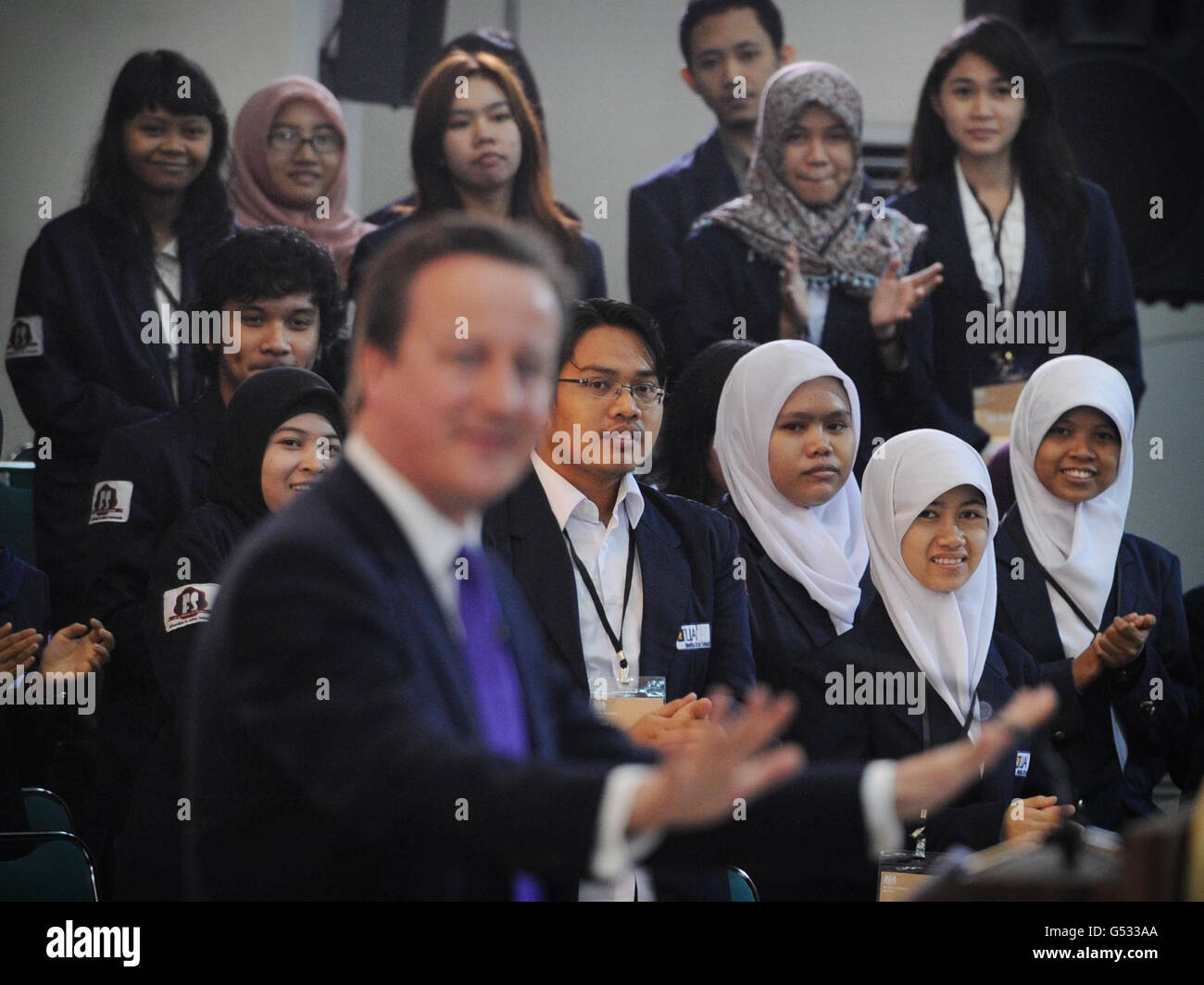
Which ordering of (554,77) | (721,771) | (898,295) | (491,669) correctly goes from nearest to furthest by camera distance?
1. (721,771)
2. (491,669)
3. (898,295)
4. (554,77)

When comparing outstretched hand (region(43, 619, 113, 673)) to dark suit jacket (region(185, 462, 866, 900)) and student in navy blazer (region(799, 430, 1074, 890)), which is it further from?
dark suit jacket (region(185, 462, 866, 900))

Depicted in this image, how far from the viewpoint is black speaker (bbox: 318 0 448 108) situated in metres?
4.46

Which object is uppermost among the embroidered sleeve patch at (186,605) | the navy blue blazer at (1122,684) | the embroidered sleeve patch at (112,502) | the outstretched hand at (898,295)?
the outstretched hand at (898,295)

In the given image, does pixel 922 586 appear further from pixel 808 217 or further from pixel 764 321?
pixel 808 217

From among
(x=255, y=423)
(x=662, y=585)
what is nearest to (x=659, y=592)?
(x=662, y=585)

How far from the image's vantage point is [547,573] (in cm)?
287

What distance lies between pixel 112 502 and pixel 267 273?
2.02ft

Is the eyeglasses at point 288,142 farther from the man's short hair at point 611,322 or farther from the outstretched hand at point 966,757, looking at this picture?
the outstretched hand at point 966,757

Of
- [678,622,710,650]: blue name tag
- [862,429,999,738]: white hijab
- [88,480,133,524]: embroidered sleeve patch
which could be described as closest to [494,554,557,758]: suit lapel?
[678,622,710,650]: blue name tag

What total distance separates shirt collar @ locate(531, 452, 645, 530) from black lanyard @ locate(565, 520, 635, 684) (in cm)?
4

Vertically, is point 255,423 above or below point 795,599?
above

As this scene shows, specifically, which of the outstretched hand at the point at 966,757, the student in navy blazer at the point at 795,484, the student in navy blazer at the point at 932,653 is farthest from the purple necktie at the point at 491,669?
the student in navy blazer at the point at 795,484

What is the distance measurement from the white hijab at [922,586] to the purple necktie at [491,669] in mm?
1782

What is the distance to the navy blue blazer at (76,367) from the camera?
369 cm
